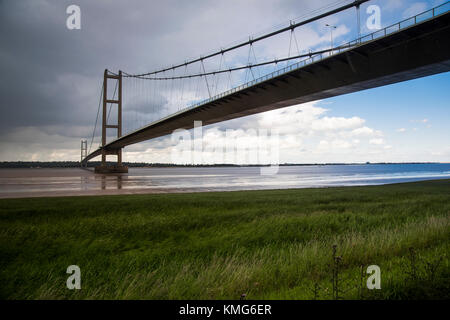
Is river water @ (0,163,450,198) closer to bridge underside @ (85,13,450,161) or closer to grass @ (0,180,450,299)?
bridge underside @ (85,13,450,161)

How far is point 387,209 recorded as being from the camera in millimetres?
11703

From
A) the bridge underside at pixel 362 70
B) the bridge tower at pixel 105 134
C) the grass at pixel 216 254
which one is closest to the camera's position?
the grass at pixel 216 254

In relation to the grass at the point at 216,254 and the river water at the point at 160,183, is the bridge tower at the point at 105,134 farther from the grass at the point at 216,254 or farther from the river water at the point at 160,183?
the grass at the point at 216,254

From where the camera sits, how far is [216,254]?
6.18 meters

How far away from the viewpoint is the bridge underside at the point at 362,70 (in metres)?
16.2

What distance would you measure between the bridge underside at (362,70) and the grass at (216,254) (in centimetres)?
1107

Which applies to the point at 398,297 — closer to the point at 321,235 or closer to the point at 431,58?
the point at 321,235

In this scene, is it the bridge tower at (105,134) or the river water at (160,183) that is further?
the bridge tower at (105,134)

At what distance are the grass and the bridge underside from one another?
36.3 ft

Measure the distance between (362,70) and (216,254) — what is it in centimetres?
1928

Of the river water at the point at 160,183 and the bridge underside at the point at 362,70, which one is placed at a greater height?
the bridge underside at the point at 362,70

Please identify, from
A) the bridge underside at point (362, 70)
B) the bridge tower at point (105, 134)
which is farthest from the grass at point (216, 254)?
the bridge tower at point (105, 134)

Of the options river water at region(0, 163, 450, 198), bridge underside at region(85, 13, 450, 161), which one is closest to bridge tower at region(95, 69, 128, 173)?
river water at region(0, 163, 450, 198)

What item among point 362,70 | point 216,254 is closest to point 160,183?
point 362,70
